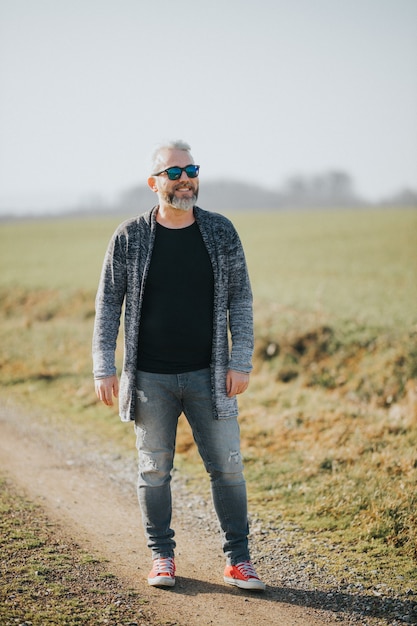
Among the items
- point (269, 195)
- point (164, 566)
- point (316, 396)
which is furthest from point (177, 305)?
point (269, 195)

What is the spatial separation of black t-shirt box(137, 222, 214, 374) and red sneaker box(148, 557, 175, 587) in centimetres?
122

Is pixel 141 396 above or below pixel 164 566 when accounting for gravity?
above

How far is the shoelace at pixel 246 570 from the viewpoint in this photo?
4145 millimetres

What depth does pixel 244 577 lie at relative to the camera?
163 inches

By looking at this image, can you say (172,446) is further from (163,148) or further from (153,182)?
(163,148)

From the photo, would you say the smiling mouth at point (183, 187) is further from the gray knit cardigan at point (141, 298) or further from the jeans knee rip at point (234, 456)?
the jeans knee rip at point (234, 456)

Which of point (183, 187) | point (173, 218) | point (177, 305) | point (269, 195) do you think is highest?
point (269, 195)

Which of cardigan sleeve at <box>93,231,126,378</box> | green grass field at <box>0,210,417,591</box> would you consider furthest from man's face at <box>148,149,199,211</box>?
green grass field at <box>0,210,417,591</box>

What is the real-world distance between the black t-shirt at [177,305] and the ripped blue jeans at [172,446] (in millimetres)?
112

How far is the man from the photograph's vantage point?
157 inches

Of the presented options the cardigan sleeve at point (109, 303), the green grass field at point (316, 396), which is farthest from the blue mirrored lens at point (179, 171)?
the green grass field at point (316, 396)

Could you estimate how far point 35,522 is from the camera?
5.09 metres

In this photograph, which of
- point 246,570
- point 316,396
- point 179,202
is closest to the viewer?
point 179,202

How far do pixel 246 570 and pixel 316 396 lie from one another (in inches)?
179
